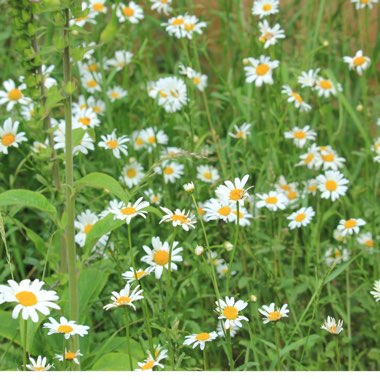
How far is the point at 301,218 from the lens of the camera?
2275 millimetres

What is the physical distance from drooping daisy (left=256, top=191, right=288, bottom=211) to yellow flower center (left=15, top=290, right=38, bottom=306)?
88 cm

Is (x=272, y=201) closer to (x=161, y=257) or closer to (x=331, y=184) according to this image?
(x=331, y=184)

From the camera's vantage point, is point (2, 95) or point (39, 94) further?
point (2, 95)

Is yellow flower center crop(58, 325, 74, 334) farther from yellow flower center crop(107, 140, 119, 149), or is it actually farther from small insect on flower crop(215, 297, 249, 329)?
yellow flower center crop(107, 140, 119, 149)

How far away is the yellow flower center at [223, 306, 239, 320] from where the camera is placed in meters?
1.70

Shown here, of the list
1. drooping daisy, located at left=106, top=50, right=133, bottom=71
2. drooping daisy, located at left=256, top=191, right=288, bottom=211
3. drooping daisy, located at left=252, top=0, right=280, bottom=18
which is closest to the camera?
drooping daisy, located at left=256, top=191, right=288, bottom=211

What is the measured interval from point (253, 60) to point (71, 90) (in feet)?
3.26

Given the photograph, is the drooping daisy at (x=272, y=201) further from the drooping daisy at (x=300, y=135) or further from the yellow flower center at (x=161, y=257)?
the yellow flower center at (x=161, y=257)

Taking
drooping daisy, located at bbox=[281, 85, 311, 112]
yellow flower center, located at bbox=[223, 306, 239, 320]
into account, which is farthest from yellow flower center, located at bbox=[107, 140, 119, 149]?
yellow flower center, located at bbox=[223, 306, 239, 320]

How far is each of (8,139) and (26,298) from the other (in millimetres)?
852

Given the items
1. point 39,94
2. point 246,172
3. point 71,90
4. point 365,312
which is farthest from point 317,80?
point 71,90

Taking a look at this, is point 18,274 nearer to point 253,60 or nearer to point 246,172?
point 246,172

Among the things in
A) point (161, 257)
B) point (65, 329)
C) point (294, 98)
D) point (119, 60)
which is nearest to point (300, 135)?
point (294, 98)

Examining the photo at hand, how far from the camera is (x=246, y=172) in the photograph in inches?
97.2
